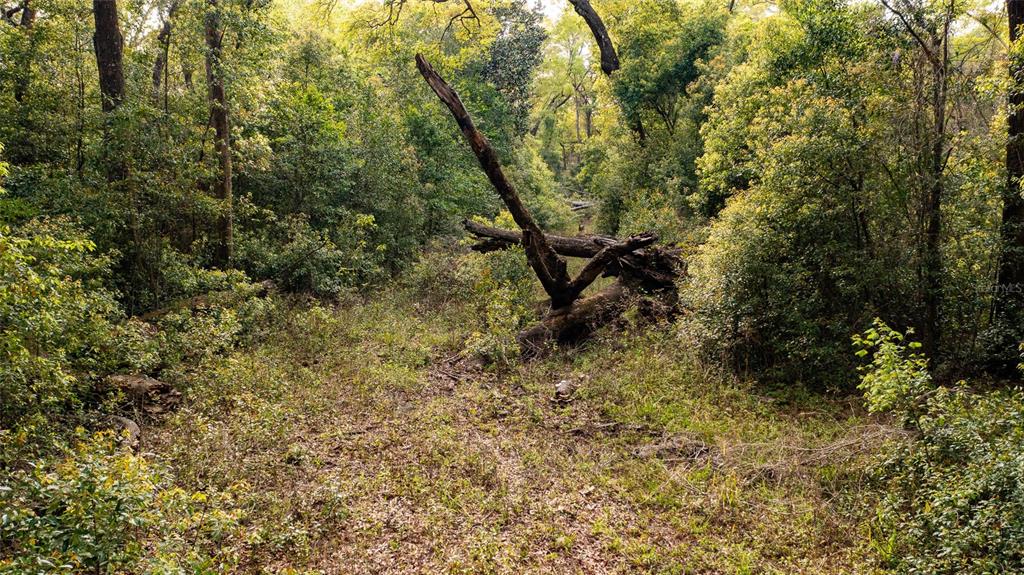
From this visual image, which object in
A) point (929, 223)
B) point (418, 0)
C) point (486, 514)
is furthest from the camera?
point (418, 0)

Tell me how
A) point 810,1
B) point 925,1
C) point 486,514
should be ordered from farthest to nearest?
1. point 810,1
2. point 925,1
3. point 486,514

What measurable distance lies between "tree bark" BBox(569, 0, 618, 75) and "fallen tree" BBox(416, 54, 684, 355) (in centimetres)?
1185

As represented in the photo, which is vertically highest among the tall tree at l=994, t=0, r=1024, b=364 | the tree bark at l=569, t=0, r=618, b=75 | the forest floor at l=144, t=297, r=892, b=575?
the tree bark at l=569, t=0, r=618, b=75

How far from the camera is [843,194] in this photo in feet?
25.0

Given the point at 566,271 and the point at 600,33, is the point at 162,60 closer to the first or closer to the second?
the point at 566,271

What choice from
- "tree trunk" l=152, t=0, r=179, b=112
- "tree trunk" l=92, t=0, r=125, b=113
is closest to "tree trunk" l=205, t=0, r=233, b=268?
"tree trunk" l=152, t=0, r=179, b=112

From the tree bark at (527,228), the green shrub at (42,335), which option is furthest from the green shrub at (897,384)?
the green shrub at (42,335)

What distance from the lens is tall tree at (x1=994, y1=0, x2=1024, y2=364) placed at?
691 centimetres

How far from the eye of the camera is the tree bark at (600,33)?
1983 centimetres

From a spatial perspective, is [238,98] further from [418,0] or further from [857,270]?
[857,270]

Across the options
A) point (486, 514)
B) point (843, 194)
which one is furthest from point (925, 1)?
point (486, 514)

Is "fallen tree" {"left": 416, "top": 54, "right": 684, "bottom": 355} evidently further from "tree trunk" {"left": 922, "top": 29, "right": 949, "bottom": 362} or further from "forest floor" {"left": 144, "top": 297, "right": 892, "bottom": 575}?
"tree trunk" {"left": 922, "top": 29, "right": 949, "bottom": 362}

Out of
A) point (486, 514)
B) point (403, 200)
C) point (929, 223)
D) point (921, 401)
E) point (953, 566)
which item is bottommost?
point (486, 514)

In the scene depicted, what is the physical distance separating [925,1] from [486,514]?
907 cm
